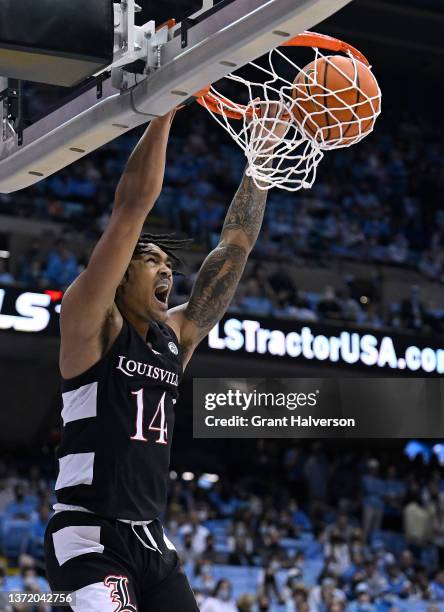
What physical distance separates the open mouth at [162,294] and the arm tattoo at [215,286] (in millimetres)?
430

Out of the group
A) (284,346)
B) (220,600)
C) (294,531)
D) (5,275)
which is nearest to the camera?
(220,600)

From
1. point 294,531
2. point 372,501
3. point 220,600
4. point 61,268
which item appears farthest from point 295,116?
point 372,501

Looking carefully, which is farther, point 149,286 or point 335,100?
point 335,100

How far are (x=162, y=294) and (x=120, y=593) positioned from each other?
1026 mm

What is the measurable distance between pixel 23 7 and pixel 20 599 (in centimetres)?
208

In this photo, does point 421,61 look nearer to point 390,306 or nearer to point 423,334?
point 390,306

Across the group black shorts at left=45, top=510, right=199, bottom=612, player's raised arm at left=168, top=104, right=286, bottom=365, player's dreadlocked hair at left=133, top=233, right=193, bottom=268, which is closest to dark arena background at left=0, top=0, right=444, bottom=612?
player's raised arm at left=168, top=104, right=286, bottom=365

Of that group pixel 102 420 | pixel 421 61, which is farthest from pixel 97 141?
pixel 421 61

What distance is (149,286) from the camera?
3822 millimetres

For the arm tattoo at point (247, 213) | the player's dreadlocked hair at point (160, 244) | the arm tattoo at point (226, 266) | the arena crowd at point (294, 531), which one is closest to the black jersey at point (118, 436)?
the player's dreadlocked hair at point (160, 244)

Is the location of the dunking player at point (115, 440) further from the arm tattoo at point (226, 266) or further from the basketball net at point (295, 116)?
the basketball net at point (295, 116)

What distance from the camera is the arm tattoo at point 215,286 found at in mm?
4293

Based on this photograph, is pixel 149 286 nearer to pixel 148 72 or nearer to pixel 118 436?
pixel 118 436

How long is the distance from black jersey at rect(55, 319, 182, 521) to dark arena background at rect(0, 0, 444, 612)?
7187mm
